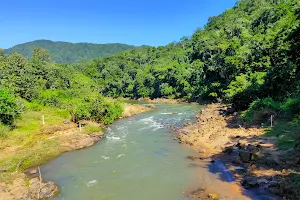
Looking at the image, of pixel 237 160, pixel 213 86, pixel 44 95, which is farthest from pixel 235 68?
pixel 44 95

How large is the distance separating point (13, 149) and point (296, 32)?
968 inches

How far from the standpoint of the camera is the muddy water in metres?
16.1

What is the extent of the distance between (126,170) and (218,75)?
162 ft

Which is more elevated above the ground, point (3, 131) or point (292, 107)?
point (292, 107)

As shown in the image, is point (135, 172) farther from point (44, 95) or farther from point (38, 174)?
point (44, 95)

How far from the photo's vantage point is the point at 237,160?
1927cm

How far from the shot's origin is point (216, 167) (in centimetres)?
1903

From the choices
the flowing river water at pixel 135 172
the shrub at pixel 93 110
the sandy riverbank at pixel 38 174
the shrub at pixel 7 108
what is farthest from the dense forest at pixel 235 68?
the shrub at pixel 7 108

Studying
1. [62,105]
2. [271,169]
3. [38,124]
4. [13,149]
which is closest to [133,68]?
[62,105]

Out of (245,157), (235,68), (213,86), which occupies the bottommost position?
(245,157)

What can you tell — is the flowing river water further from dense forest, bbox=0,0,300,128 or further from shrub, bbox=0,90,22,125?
dense forest, bbox=0,0,300,128

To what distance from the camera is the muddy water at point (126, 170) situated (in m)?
16.1

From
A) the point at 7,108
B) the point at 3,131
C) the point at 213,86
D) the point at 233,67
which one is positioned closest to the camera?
the point at 3,131

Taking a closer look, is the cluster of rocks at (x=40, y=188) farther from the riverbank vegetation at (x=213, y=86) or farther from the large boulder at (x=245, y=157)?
the large boulder at (x=245, y=157)
